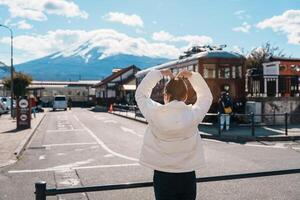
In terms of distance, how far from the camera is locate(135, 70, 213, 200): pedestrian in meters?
3.62

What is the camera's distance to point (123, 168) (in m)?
10.8

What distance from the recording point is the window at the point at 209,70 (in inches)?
977

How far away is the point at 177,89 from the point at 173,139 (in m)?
0.41

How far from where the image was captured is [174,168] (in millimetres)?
3633

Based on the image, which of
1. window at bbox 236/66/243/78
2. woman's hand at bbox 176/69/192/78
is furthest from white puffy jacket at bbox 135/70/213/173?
window at bbox 236/66/243/78

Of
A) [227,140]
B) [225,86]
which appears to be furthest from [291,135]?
[225,86]

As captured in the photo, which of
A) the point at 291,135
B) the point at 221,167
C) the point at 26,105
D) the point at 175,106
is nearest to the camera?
the point at 175,106

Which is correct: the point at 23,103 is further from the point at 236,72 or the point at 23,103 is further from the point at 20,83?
the point at 20,83

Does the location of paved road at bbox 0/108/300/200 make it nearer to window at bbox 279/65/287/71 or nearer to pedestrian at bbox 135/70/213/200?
pedestrian at bbox 135/70/213/200

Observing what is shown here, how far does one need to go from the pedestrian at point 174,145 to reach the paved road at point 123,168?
13.0 ft

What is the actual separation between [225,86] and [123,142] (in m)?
10.1

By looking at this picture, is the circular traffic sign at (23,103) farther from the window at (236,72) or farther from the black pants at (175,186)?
the black pants at (175,186)

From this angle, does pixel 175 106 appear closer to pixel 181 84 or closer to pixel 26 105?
pixel 181 84

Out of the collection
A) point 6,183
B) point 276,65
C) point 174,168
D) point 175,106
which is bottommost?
point 6,183
